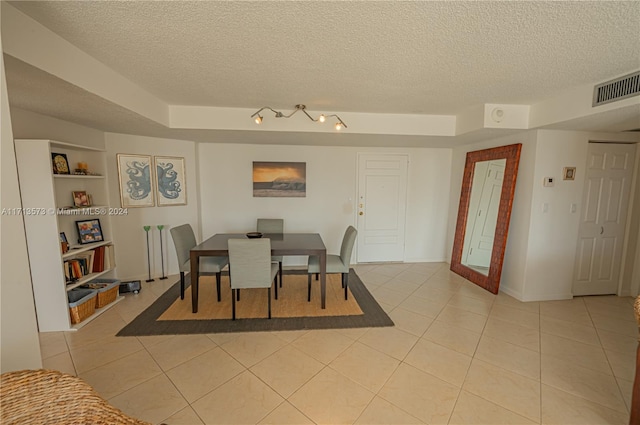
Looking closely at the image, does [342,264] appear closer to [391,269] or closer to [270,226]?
[270,226]

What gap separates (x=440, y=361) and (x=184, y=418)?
1933 mm

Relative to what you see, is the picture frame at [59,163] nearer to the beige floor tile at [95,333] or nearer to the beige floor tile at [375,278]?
the beige floor tile at [95,333]

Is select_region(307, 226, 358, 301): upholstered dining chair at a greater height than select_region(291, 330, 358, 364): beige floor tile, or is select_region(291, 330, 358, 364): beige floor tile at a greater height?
select_region(307, 226, 358, 301): upholstered dining chair

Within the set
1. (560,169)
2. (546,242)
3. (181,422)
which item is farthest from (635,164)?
(181,422)

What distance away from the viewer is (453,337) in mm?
2523

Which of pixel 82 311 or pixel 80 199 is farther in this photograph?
pixel 80 199

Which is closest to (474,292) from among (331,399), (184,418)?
(331,399)

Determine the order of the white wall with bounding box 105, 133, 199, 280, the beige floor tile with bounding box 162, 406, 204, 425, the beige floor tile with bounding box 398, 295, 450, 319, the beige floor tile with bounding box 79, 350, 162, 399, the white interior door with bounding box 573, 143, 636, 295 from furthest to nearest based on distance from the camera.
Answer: the white wall with bounding box 105, 133, 199, 280 → the white interior door with bounding box 573, 143, 636, 295 → the beige floor tile with bounding box 398, 295, 450, 319 → the beige floor tile with bounding box 79, 350, 162, 399 → the beige floor tile with bounding box 162, 406, 204, 425

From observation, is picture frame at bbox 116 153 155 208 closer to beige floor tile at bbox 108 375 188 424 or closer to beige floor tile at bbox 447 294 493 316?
beige floor tile at bbox 108 375 188 424

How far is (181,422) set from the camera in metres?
1.61

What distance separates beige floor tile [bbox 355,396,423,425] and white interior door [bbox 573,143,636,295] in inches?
134

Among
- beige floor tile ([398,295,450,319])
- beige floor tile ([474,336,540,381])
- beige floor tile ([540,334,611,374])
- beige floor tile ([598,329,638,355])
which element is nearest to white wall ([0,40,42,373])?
beige floor tile ([474,336,540,381])

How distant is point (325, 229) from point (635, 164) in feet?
14.0

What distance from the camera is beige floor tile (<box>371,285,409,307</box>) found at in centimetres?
328
